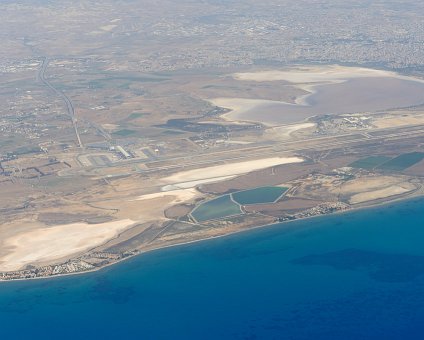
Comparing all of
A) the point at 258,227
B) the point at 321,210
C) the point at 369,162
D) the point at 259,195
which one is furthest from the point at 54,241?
the point at 369,162

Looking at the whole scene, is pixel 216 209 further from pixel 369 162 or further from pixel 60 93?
pixel 60 93

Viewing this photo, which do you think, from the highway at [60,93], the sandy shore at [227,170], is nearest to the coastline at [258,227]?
the sandy shore at [227,170]

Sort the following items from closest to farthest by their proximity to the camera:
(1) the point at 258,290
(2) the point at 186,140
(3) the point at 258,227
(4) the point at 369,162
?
(1) the point at 258,290, (3) the point at 258,227, (4) the point at 369,162, (2) the point at 186,140

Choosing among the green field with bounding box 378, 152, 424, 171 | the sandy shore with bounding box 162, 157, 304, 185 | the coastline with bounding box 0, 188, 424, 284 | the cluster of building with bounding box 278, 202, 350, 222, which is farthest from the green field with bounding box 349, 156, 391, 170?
the cluster of building with bounding box 278, 202, 350, 222

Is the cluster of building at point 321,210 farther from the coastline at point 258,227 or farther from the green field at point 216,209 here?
the green field at point 216,209

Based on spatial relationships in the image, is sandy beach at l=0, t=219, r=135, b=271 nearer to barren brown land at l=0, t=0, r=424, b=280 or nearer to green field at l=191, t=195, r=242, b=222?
barren brown land at l=0, t=0, r=424, b=280

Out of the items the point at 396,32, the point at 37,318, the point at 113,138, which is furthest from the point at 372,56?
the point at 37,318
